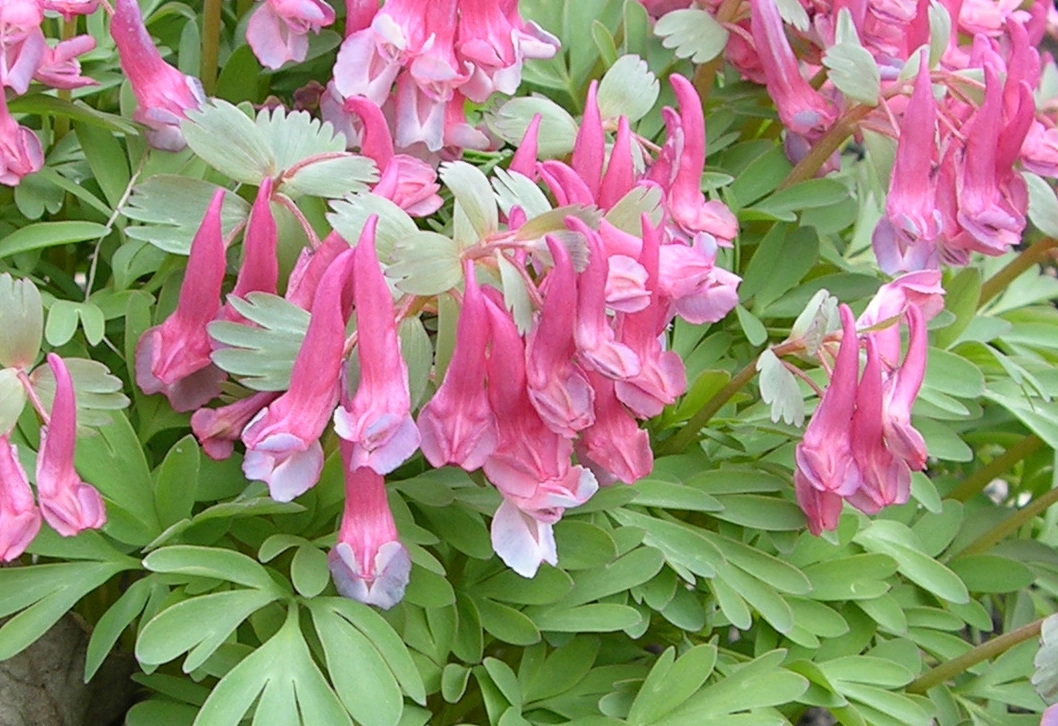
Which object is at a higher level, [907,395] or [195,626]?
[907,395]

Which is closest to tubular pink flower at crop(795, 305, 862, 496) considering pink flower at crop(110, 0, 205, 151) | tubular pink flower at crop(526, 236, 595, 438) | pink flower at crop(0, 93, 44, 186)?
tubular pink flower at crop(526, 236, 595, 438)

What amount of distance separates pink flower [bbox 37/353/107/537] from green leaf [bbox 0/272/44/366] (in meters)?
0.04

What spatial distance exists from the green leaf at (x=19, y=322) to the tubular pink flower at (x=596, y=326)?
14.6 inches

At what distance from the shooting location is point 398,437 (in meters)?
0.68

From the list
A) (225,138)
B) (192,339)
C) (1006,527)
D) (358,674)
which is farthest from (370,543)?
(1006,527)

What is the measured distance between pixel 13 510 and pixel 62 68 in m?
0.37

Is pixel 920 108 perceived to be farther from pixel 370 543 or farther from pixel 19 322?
pixel 19 322

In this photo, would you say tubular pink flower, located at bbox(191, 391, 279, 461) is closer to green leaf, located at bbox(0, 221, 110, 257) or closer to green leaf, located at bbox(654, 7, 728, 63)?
green leaf, located at bbox(0, 221, 110, 257)

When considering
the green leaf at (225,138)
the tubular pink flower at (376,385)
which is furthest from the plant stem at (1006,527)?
the green leaf at (225,138)

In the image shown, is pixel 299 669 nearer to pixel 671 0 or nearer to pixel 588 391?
pixel 588 391

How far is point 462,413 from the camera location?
71 cm

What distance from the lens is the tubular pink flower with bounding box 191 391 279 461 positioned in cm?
80

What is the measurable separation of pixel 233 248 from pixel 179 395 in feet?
0.53

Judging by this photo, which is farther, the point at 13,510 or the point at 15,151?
the point at 15,151
